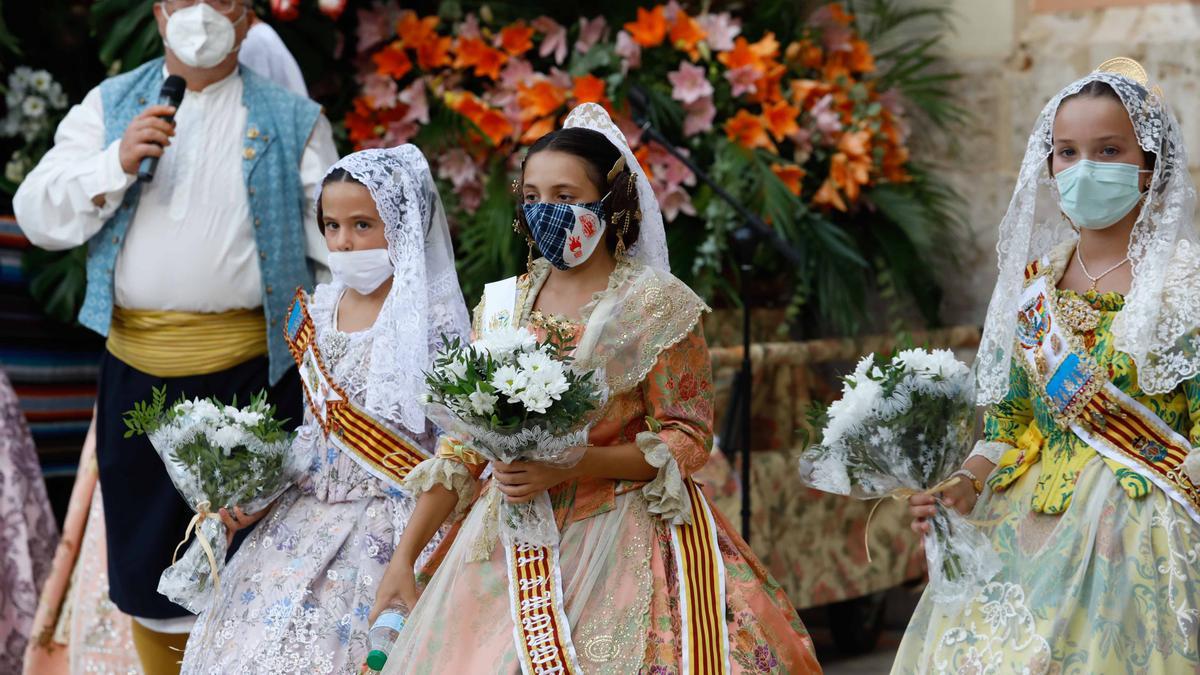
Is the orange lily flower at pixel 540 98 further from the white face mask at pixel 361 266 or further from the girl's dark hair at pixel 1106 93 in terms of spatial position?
the girl's dark hair at pixel 1106 93

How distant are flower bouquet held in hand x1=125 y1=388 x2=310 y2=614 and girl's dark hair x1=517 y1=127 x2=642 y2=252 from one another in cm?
85

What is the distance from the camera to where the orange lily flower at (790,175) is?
6.27 metres

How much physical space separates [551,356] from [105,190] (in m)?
2.09

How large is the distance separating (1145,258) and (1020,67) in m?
3.17

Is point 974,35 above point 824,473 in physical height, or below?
above

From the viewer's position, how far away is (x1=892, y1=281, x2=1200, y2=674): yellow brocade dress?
349 cm

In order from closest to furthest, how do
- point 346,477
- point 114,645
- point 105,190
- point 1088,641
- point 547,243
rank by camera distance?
1. point 1088,641
2. point 547,243
3. point 346,477
4. point 105,190
5. point 114,645

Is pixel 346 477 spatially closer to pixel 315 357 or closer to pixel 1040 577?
pixel 315 357

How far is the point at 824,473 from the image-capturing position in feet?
12.0

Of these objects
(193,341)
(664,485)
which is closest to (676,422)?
(664,485)

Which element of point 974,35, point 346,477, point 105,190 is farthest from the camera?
point 974,35

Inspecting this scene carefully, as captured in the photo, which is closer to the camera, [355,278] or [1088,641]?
[1088,641]

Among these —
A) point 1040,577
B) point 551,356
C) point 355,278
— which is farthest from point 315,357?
point 1040,577

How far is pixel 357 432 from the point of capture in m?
4.35
